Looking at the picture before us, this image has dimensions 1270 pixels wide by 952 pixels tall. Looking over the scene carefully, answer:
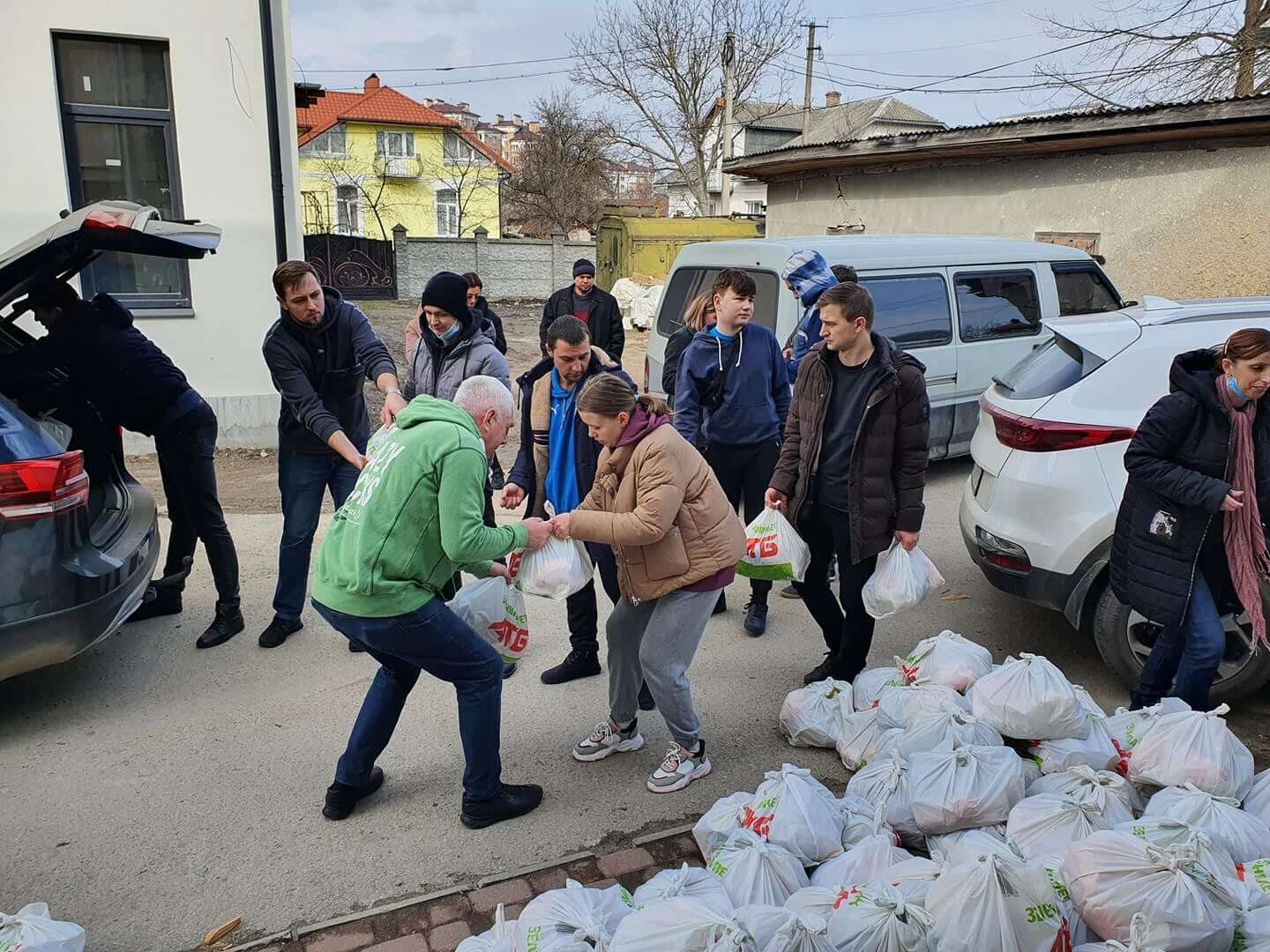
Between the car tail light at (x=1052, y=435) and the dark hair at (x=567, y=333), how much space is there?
2.08 metres

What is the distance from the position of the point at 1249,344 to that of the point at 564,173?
38673 mm

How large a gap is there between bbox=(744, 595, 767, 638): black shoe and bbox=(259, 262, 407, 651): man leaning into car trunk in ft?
6.71

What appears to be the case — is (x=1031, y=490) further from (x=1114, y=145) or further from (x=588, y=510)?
(x=1114, y=145)

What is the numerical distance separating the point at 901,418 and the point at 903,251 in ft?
13.1

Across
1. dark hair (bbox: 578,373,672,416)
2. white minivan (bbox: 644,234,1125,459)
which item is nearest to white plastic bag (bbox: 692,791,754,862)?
dark hair (bbox: 578,373,672,416)

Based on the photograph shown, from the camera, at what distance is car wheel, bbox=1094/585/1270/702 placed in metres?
3.94

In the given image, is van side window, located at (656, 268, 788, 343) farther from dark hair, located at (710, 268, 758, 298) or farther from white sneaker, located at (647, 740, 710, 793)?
white sneaker, located at (647, 740, 710, 793)

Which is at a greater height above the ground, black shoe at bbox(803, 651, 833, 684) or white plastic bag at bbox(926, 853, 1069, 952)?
white plastic bag at bbox(926, 853, 1069, 952)

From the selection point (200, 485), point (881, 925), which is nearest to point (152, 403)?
point (200, 485)

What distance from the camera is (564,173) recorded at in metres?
39.6

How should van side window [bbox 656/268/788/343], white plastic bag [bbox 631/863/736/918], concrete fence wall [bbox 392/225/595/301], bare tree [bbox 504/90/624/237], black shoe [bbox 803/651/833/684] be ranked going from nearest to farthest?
white plastic bag [bbox 631/863/736/918], black shoe [bbox 803/651/833/684], van side window [bbox 656/268/788/343], concrete fence wall [bbox 392/225/595/301], bare tree [bbox 504/90/624/237]

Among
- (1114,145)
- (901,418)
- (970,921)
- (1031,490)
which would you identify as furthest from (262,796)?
(1114,145)

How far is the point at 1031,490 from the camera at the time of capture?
14.1ft

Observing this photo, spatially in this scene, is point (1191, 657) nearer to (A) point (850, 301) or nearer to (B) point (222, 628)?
(A) point (850, 301)
